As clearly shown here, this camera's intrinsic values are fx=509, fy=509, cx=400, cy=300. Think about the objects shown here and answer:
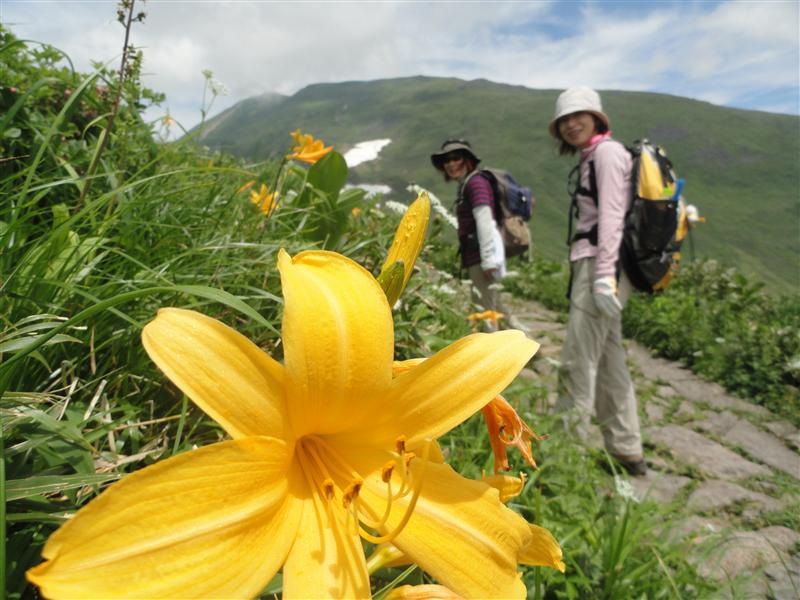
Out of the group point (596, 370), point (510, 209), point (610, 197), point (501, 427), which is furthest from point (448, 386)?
point (510, 209)

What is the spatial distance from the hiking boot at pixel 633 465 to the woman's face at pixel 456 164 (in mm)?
2921

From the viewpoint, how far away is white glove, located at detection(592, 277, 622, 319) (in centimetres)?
354

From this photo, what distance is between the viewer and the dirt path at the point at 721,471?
9.09ft

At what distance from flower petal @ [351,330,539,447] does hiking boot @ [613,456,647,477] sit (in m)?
3.75

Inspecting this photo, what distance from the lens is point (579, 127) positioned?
3.82m

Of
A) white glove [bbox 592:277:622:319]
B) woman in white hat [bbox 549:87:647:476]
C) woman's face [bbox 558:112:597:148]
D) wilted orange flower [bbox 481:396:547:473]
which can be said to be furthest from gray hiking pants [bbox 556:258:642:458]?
wilted orange flower [bbox 481:396:547:473]

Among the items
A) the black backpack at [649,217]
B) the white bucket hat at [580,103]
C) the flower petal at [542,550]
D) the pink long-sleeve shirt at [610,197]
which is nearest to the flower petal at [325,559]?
the flower petal at [542,550]

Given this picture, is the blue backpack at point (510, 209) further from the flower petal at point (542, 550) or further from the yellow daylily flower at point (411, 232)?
the flower petal at point (542, 550)

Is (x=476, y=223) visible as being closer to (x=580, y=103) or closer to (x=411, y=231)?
(x=580, y=103)

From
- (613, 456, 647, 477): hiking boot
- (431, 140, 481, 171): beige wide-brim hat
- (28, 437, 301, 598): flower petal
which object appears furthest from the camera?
(431, 140, 481, 171): beige wide-brim hat

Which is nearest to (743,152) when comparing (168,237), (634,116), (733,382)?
(634,116)

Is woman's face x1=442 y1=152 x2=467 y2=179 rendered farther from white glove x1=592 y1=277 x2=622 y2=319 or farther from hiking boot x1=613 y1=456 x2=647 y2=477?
hiking boot x1=613 y1=456 x2=647 y2=477

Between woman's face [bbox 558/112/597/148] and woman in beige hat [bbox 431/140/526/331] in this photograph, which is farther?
woman in beige hat [bbox 431/140/526/331]

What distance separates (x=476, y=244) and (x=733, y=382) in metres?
4.09
